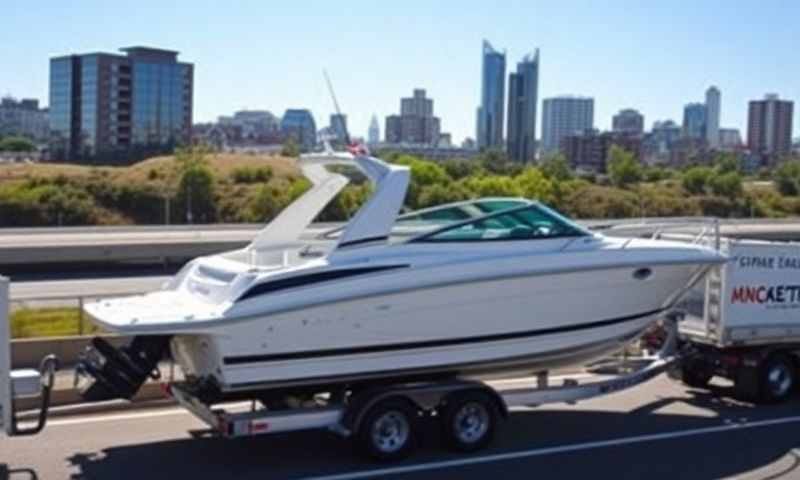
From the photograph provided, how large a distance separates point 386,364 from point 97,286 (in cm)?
1972

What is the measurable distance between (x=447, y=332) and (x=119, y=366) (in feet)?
10.0

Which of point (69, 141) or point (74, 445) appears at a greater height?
point (69, 141)

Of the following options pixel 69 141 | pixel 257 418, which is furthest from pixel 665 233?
pixel 69 141

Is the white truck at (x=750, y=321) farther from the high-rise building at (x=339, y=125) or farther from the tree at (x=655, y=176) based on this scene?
the tree at (x=655, y=176)

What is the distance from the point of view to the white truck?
1300 centimetres

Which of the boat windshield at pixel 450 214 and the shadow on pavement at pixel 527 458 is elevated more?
the boat windshield at pixel 450 214

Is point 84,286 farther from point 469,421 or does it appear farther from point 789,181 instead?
point 789,181

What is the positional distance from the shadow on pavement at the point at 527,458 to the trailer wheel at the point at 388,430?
15cm

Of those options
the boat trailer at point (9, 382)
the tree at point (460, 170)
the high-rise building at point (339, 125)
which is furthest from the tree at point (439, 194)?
the boat trailer at point (9, 382)

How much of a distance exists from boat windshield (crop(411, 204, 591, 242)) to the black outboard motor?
2.72 m

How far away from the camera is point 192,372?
405 inches

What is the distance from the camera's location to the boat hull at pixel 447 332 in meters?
9.79

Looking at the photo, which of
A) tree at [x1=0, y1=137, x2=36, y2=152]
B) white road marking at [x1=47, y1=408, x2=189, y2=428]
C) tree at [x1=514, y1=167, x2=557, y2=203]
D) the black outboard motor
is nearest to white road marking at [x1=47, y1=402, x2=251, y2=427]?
white road marking at [x1=47, y1=408, x2=189, y2=428]

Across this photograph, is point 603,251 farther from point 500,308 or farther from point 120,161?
point 120,161
